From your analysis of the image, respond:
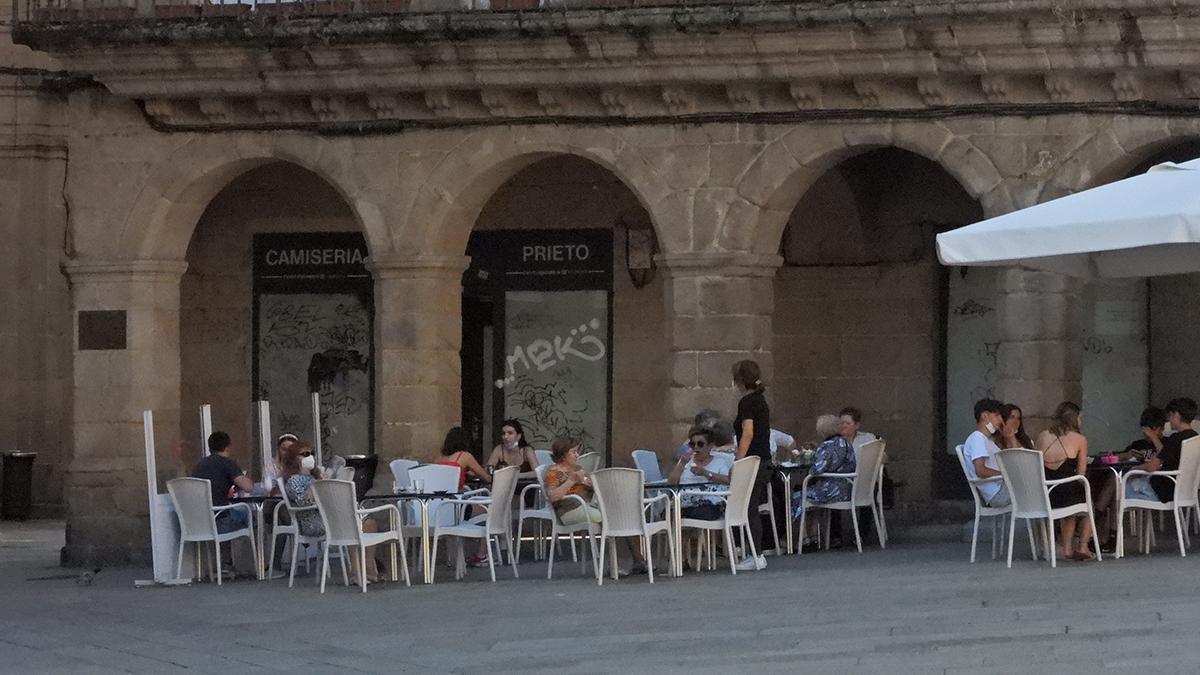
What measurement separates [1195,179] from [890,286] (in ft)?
22.1

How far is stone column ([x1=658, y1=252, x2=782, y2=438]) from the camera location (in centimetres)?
1709

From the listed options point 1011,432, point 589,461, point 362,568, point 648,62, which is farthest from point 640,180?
point 362,568

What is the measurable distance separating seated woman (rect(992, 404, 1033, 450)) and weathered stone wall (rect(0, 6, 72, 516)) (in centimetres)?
994

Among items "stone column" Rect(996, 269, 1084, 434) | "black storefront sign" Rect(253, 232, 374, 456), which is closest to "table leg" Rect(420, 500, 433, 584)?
"stone column" Rect(996, 269, 1084, 434)

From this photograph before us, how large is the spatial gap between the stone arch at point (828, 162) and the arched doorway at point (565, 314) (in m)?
2.74

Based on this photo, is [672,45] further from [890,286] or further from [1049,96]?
[890,286]

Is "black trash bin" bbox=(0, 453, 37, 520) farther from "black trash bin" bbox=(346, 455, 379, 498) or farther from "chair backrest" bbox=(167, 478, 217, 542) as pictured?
"chair backrest" bbox=(167, 478, 217, 542)

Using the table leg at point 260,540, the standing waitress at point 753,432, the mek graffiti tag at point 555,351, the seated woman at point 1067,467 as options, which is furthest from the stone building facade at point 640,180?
the table leg at point 260,540

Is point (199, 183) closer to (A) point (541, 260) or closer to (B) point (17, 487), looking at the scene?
(A) point (541, 260)

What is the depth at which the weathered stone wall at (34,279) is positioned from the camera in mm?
21359

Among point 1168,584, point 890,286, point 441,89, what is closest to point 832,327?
point 890,286

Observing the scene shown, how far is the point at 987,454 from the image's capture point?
14.7m

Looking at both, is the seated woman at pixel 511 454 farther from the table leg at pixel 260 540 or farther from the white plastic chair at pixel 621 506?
the white plastic chair at pixel 621 506

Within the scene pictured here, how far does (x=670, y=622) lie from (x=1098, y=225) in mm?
3312
